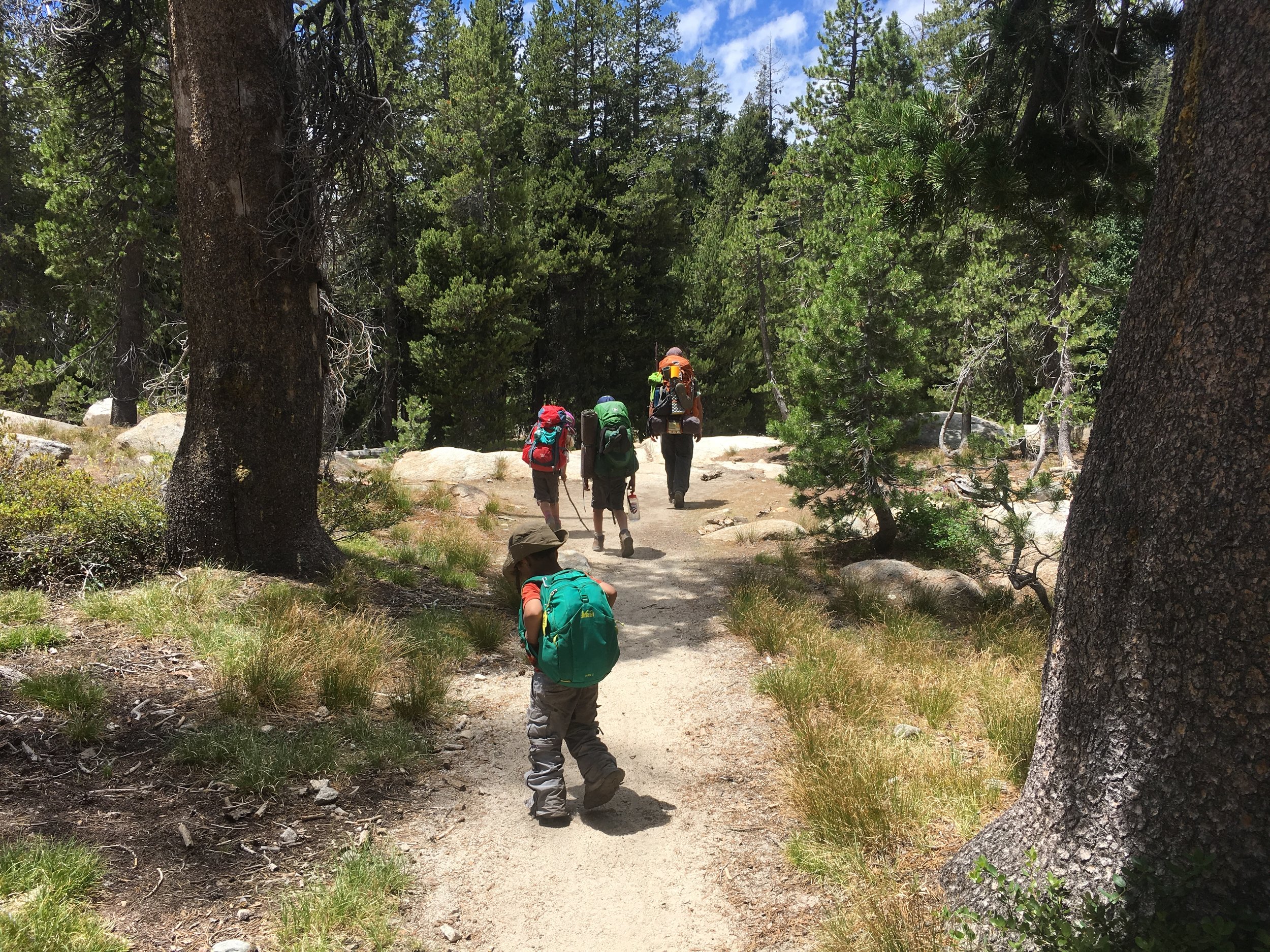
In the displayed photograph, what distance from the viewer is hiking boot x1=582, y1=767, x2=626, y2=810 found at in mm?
3953

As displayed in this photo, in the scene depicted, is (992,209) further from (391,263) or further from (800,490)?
(391,263)

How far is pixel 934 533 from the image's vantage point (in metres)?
9.23

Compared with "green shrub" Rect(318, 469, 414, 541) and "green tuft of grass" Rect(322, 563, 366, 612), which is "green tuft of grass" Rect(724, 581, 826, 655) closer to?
"green tuft of grass" Rect(322, 563, 366, 612)

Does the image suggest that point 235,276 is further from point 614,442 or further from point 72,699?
point 614,442

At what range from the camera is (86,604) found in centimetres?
541

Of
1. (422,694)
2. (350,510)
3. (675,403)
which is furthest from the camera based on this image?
(675,403)

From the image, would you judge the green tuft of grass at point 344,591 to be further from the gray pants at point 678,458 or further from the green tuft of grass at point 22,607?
the gray pants at point 678,458

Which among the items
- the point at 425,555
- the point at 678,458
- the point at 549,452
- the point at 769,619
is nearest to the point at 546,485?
the point at 549,452

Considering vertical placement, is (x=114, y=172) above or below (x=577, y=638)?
above

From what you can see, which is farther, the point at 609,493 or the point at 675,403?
the point at 675,403

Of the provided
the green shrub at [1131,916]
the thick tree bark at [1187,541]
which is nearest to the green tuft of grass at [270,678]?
the green shrub at [1131,916]

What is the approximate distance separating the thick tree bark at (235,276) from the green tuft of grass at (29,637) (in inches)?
56.5

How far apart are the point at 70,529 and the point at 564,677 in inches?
172

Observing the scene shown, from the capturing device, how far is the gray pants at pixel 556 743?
395 centimetres
